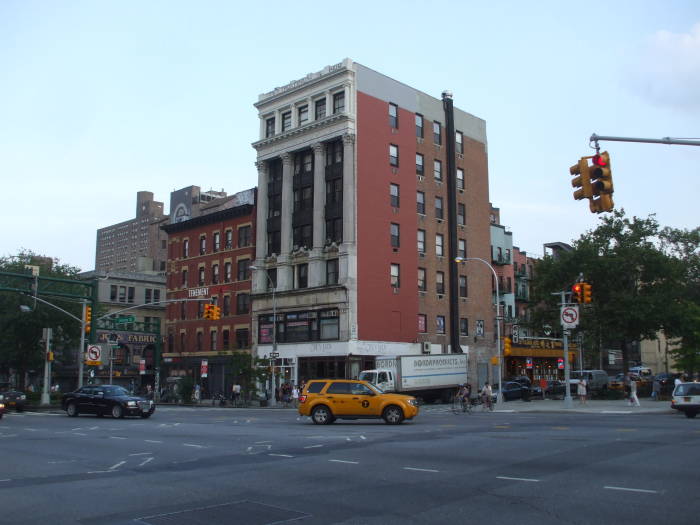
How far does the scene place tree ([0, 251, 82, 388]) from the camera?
6250 centimetres

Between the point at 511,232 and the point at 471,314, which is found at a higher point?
the point at 511,232

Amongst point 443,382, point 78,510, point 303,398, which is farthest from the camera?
point 443,382

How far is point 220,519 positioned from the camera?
932 cm

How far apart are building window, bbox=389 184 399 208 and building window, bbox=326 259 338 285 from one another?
737 cm

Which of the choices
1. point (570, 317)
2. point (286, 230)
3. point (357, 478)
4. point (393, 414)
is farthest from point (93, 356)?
point (357, 478)

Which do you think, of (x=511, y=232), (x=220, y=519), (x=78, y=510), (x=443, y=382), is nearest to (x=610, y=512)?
(x=220, y=519)

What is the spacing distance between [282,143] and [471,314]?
24279mm

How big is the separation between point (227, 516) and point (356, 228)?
4776 centimetres

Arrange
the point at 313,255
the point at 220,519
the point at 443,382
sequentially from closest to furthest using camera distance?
1. the point at 220,519
2. the point at 443,382
3. the point at 313,255

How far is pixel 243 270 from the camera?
66.9 m

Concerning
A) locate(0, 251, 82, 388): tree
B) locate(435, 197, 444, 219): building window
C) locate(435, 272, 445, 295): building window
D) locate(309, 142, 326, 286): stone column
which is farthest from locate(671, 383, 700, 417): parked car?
locate(0, 251, 82, 388): tree

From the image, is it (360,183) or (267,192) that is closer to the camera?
(360,183)

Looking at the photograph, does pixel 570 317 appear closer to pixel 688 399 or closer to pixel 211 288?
pixel 688 399

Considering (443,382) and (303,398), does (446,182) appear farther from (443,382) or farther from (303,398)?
(303,398)
